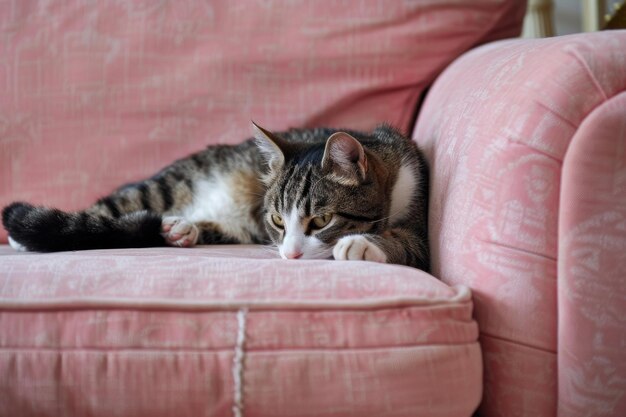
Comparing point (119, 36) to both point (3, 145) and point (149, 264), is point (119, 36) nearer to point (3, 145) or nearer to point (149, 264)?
point (3, 145)

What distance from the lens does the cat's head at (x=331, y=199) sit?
45.4 inches

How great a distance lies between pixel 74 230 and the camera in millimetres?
1179

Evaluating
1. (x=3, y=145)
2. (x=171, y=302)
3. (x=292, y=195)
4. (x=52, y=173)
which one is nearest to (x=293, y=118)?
(x=292, y=195)

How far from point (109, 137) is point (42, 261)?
0.79 meters

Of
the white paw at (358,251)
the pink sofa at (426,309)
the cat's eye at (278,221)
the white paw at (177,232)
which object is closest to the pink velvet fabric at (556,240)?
the pink sofa at (426,309)

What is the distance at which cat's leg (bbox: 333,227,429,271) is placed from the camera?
100 cm

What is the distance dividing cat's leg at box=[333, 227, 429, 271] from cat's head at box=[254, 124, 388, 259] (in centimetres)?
7

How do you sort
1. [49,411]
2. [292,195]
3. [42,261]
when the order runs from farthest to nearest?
[292,195] < [42,261] < [49,411]

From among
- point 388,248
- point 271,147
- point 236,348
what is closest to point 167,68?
point 271,147

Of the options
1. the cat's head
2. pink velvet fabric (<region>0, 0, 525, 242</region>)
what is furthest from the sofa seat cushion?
pink velvet fabric (<region>0, 0, 525, 242</region>)

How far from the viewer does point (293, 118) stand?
5.31 ft

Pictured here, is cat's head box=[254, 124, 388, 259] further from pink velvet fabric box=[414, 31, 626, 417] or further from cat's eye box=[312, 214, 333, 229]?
pink velvet fabric box=[414, 31, 626, 417]

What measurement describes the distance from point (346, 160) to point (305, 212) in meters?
0.14

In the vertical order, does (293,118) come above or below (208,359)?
above
